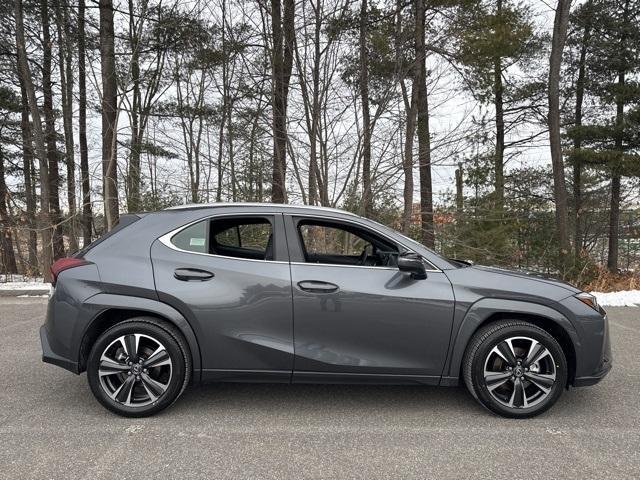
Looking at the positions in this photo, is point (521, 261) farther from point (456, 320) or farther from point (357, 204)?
point (456, 320)

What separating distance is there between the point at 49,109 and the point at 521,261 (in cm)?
1767

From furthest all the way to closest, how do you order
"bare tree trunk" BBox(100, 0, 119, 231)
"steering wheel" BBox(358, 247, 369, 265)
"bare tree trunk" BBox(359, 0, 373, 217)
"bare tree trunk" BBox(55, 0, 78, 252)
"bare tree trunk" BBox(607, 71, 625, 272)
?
1. "bare tree trunk" BBox(607, 71, 625, 272)
2. "bare tree trunk" BBox(55, 0, 78, 252)
3. "bare tree trunk" BBox(100, 0, 119, 231)
4. "bare tree trunk" BBox(359, 0, 373, 217)
5. "steering wheel" BBox(358, 247, 369, 265)

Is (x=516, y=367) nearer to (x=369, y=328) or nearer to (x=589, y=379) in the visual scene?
(x=589, y=379)

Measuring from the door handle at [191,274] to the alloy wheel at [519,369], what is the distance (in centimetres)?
220

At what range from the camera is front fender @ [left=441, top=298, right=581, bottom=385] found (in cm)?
326

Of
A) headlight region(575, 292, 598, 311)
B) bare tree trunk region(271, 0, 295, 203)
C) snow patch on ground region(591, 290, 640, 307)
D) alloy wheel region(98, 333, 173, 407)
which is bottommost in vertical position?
snow patch on ground region(591, 290, 640, 307)

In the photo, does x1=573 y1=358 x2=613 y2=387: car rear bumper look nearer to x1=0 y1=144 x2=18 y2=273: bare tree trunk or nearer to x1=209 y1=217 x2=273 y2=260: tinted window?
x1=209 y1=217 x2=273 y2=260: tinted window

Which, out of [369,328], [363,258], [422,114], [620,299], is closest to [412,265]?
[369,328]

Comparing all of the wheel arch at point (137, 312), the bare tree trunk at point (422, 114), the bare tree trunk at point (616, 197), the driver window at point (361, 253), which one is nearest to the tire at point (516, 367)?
the driver window at point (361, 253)

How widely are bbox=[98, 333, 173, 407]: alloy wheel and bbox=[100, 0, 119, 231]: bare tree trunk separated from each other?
28.9 feet

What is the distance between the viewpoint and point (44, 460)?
8.73 ft

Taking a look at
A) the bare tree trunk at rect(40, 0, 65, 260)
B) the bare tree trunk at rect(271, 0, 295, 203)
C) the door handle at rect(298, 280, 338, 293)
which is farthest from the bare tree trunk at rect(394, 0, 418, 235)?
the bare tree trunk at rect(40, 0, 65, 260)

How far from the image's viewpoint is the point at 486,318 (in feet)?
10.8

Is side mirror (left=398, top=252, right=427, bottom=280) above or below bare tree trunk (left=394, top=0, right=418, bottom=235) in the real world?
below
